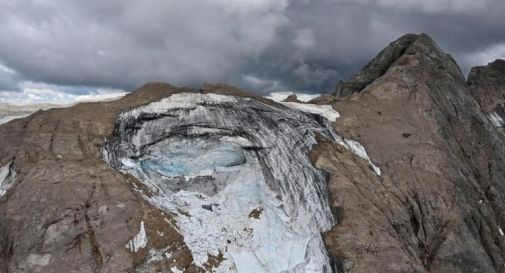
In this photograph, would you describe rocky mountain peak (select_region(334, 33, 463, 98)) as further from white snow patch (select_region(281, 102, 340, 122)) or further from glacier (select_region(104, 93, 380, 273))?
glacier (select_region(104, 93, 380, 273))

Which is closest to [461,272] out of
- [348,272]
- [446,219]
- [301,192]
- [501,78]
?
[446,219]

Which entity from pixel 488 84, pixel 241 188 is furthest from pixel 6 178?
pixel 488 84

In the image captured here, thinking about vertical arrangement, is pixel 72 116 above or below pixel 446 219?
above

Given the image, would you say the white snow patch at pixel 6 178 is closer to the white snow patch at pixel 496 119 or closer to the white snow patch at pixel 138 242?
the white snow patch at pixel 138 242

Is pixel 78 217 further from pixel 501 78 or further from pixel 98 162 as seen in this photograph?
pixel 501 78

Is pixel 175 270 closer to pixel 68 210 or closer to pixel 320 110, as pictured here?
pixel 68 210

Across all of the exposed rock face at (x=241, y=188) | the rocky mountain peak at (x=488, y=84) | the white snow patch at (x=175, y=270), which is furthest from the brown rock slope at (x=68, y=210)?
the rocky mountain peak at (x=488, y=84)
